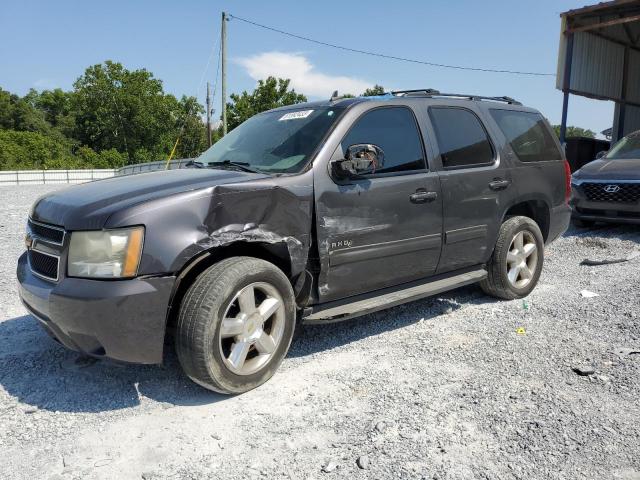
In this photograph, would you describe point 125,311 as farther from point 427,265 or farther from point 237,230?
point 427,265

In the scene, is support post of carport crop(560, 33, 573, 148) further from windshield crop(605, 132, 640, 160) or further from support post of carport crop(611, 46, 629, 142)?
windshield crop(605, 132, 640, 160)

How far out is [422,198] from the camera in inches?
154

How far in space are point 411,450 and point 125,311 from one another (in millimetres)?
1602

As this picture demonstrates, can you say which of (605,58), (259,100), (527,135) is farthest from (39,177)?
(527,135)

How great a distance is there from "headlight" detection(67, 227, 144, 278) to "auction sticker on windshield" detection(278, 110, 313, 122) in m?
1.68

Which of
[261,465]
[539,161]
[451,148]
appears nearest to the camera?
[261,465]

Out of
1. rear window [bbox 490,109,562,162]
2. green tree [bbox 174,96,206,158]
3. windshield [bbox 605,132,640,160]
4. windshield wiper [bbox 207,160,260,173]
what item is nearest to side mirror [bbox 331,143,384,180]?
windshield wiper [bbox 207,160,260,173]

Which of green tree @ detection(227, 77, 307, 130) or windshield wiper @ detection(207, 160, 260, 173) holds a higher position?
green tree @ detection(227, 77, 307, 130)

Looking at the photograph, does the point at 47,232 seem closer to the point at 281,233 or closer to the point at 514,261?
the point at 281,233

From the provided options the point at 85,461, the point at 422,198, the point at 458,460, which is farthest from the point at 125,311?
the point at 422,198

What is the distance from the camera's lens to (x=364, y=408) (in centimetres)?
294

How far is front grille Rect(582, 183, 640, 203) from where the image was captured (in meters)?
7.93

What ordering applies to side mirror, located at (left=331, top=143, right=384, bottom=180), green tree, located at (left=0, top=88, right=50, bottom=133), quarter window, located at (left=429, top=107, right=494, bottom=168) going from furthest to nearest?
green tree, located at (left=0, top=88, right=50, bottom=133) < quarter window, located at (left=429, top=107, right=494, bottom=168) < side mirror, located at (left=331, top=143, right=384, bottom=180)

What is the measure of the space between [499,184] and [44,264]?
11.8 feet
